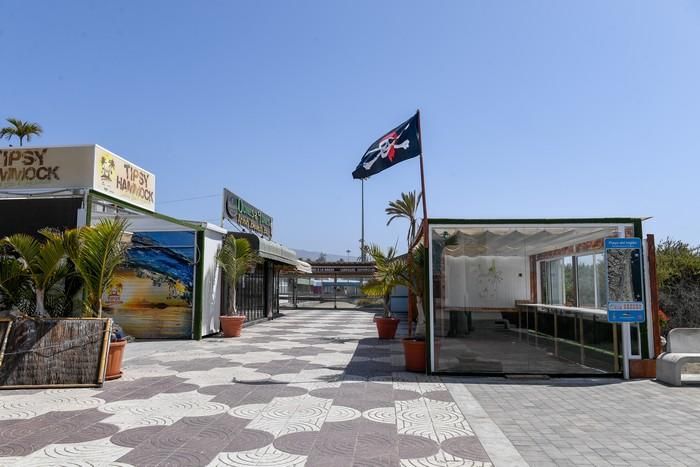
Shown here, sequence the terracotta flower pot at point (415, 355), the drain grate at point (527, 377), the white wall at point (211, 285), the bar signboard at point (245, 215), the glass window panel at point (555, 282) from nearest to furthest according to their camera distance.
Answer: the drain grate at point (527, 377)
the terracotta flower pot at point (415, 355)
the glass window panel at point (555, 282)
the white wall at point (211, 285)
the bar signboard at point (245, 215)

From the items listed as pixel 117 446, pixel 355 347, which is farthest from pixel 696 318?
pixel 117 446

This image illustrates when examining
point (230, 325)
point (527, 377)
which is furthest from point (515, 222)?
point (230, 325)

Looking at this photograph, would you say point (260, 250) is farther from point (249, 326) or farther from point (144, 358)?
point (144, 358)

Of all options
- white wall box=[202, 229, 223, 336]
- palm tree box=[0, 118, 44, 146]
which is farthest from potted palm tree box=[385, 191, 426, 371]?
palm tree box=[0, 118, 44, 146]

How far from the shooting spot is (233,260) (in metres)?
14.5

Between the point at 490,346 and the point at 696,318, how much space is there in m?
8.82

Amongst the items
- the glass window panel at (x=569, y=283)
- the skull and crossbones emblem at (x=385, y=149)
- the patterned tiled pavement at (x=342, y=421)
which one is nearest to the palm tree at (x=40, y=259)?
the patterned tiled pavement at (x=342, y=421)

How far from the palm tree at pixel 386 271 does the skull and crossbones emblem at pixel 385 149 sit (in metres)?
1.94

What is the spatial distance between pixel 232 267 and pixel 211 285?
2.60 ft

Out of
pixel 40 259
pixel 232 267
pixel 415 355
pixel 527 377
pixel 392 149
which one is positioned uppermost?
pixel 392 149

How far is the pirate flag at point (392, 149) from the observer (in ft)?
30.2

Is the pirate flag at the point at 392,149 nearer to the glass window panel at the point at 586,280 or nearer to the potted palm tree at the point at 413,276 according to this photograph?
the potted palm tree at the point at 413,276

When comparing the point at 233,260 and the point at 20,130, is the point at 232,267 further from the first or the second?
the point at 20,130

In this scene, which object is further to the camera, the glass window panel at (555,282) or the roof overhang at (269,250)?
the roof overhang at (269,250)
